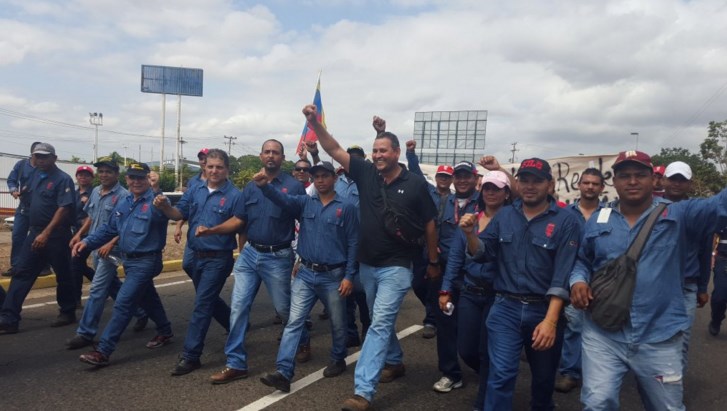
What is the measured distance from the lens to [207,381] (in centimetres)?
438

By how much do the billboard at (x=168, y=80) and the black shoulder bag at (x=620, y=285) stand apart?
5385cm

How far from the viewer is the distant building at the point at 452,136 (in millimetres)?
42281

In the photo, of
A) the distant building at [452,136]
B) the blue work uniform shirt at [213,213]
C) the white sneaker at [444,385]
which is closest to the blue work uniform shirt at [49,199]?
the blue work uniform shirt at [213,213]

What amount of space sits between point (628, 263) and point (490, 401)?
3.92 ft

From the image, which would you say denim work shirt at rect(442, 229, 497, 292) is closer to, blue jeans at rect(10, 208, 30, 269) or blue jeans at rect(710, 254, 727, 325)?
blue jeans at rect(710, 254, 727, 325)

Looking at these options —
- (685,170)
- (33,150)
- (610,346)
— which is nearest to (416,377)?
(610,346)

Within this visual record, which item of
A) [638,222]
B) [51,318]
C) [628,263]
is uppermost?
[638,222]

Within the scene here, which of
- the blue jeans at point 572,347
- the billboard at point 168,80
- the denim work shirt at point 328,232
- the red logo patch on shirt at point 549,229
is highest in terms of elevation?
the billboard at point 168,80

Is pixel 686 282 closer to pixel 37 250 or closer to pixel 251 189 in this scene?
pixel 251 189

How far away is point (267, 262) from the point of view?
457 cm

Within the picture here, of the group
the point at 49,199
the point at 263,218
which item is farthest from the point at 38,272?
the point at 263,218

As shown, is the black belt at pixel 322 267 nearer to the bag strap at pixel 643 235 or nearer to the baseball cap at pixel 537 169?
the baseball cap at pixel 537 169

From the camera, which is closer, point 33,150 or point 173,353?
point 173,353

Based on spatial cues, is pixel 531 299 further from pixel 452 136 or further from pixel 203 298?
pixel 452 136
